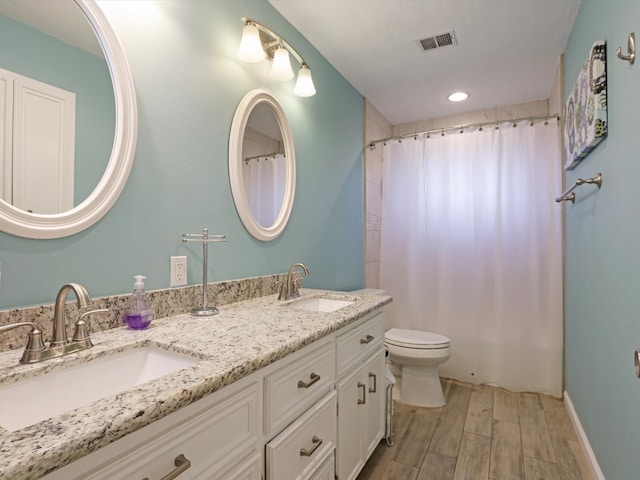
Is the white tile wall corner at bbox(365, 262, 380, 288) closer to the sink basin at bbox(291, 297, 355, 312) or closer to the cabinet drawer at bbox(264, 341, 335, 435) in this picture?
the sink basin at bbox(291, 297, 355, 312)

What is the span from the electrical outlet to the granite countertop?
0.12 meters

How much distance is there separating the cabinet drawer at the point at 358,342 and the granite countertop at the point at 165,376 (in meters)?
0.09

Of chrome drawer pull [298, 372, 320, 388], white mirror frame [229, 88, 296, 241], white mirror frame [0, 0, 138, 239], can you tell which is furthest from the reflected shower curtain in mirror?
chrome drawer pull [298, 372, 320, 388]

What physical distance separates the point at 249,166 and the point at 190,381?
113cm

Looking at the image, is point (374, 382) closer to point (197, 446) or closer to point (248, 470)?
point (248, 470)

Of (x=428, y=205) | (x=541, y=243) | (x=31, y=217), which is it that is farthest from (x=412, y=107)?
(x=31, y=217)

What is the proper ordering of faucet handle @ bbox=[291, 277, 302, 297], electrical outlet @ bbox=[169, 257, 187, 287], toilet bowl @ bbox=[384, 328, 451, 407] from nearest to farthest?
electrical outlet @ bbox=[169, 257, 187, 287], faucet handle @ bbox=[291, 277, 302, 297], toilet bowl @ bbox=[384, 328, 451, 407]

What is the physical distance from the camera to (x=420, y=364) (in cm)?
228

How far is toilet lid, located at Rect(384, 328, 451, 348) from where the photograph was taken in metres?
2.28

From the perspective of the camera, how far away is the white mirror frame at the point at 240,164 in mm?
1496

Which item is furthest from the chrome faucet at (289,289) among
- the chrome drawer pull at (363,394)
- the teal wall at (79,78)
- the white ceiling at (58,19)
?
the white ceiling at (58,19)

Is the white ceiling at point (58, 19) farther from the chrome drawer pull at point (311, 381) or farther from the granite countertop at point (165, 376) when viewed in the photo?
the chrome drawer pull at point (311, 381)

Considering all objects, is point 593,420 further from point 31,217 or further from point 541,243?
point 31,217

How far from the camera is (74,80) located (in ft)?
3.21
